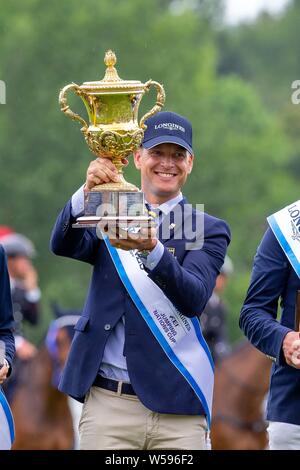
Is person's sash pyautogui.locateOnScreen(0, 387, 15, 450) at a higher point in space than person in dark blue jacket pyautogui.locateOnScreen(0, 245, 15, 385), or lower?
lower

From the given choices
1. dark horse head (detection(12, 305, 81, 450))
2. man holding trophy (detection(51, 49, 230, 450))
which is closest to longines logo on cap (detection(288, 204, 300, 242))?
man holding trophy (detection(51, 49, 230, 450))

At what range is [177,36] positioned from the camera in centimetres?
4928

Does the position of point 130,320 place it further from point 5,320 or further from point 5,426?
point 5,426

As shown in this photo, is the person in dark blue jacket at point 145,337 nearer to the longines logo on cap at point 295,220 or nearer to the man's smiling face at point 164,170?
the man's smiling face at point 164,170

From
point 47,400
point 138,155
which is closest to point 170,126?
point 138,155

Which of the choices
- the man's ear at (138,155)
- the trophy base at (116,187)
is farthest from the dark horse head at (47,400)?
the trophy base at (116,187)

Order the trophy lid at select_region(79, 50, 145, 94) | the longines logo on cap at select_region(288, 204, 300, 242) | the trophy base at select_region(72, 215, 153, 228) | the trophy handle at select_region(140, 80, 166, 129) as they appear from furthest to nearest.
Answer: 1. the longines logo on cap at select_region(288, 204, 300, 242)
2. the trophy handle at select_region(140, 80, 166, 129)
3. the trophy lid at select_region(79, 50, 145, 94)
4. the trophy base at select_region(72, 215, 153, 228)

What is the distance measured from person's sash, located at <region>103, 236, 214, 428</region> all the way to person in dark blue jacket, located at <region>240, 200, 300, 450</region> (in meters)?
0.29

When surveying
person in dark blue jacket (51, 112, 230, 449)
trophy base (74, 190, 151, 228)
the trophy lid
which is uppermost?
the trophy lid

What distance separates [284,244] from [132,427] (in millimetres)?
1166

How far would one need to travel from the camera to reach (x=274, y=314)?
8.02m

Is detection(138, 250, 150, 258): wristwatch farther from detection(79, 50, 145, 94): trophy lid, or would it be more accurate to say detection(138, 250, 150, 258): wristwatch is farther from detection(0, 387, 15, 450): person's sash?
detection(0, 387, 15, 450): person's sash

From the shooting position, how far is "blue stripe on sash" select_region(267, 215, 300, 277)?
7883 mm

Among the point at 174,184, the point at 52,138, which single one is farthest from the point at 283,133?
the point at 174,184
